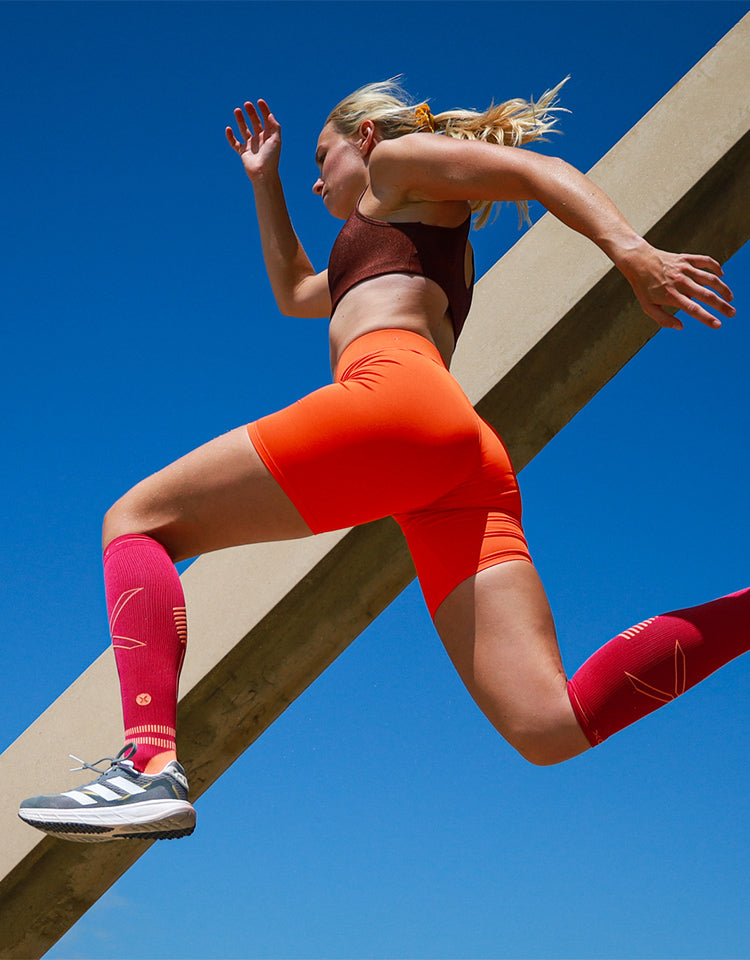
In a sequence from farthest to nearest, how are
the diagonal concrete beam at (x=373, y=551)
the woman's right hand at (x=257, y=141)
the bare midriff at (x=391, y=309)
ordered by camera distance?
the diagonal concrete beam at (x=373, y=551), the woman's right hand at (x=257, y=141), the bare midriff at (x=391, y=309)

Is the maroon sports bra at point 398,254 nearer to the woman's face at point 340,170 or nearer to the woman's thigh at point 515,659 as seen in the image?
the woman's face at point 340,170

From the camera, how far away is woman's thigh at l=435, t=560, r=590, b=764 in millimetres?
1310

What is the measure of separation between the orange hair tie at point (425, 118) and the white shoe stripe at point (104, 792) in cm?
119

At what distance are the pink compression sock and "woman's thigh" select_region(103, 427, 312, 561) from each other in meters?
0.04

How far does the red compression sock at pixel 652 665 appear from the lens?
4.27 ft

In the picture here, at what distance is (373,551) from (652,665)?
1276mm

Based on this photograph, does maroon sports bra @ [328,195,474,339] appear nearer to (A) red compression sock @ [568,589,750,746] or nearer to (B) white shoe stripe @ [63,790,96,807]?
(A) red compression sock @ [568,589,750,746]

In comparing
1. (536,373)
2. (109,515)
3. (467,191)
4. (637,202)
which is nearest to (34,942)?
(109,515)

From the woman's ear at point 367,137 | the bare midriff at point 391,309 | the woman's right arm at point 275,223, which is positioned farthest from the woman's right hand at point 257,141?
the bare midriff at point 391,309

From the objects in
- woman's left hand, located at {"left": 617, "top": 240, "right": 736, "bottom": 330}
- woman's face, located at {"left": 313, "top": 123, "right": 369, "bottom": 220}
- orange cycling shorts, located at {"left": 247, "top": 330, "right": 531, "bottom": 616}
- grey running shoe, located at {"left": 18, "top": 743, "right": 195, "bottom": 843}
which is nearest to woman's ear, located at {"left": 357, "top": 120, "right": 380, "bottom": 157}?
woman's face, located at {"left": 313, "top": 123, "right": 369, "bottom": 220}

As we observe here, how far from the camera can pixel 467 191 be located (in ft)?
4.52

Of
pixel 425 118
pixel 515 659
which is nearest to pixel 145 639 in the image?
pixel 515 659

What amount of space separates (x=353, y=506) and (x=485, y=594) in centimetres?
24

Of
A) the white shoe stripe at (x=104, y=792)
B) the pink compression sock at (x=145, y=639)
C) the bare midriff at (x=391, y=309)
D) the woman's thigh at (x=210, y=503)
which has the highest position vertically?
the bare midriff at (x=391, y=309)
